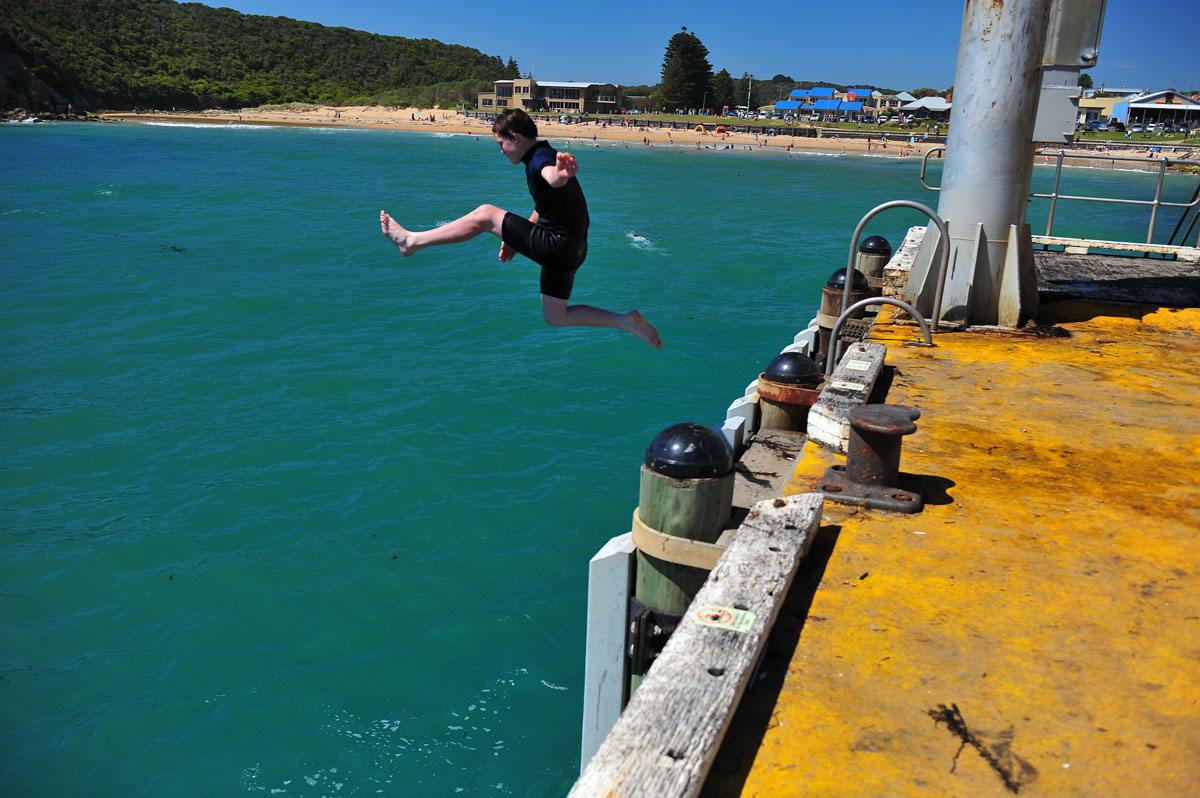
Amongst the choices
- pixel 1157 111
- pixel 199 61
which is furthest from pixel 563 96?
pixel 1157 111

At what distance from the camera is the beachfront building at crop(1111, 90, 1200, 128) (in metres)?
104

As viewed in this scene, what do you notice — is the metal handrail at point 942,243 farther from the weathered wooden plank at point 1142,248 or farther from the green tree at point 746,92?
the green tree at point 746,92

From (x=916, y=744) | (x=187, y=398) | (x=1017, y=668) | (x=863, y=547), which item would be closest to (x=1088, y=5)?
(x=863, y=547)

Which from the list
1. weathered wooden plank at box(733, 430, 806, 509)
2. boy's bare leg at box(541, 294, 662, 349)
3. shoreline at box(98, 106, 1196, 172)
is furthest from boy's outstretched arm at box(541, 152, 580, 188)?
shoreline at box(98, 106, 1196, 172)

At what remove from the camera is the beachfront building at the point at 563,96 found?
139 metres

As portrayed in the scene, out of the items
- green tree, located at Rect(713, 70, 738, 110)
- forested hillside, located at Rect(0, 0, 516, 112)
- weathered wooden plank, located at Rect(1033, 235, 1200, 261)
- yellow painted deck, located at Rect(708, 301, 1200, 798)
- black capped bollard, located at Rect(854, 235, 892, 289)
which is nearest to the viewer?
yellow painted deck, located at Rect(708, 301, 1200, 798)

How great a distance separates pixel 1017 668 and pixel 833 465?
2.06 meters

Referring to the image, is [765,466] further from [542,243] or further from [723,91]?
[723,91]

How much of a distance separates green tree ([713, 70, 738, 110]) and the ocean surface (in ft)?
359

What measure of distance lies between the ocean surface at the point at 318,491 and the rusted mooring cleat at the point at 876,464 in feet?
12.6

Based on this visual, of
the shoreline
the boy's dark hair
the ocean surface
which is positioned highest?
the shoreline

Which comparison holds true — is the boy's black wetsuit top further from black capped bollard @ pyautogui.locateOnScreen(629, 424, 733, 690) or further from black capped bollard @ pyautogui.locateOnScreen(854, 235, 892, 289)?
black capped bollard @ pyautogui.locateOnScreen(854, 235, 892, 289)

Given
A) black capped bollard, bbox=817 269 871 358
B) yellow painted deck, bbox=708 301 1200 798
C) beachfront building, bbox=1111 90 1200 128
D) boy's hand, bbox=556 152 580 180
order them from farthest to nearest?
beachfront building, bbox=1111 90 1200 128, black capped bollard, bbox=817 269 871 358, boy's hand, bbox=556 152 580 180, yellow painted deck, bbox=708 301 1200 798

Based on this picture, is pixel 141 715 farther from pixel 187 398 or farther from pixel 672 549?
pixel 187 398
